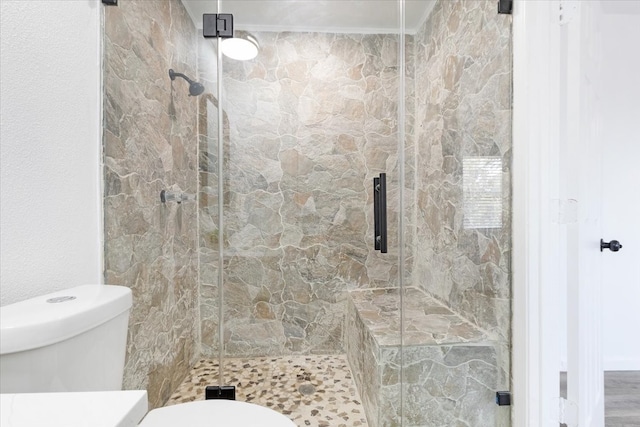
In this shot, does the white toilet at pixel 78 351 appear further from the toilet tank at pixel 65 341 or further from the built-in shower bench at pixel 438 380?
the built-in shower bench at pixel 438 380

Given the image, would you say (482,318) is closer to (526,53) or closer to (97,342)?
(526,53)

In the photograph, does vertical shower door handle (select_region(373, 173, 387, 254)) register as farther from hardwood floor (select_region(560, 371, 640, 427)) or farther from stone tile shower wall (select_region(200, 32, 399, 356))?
hardwood floor (select_region(560, 371, 640, 427))

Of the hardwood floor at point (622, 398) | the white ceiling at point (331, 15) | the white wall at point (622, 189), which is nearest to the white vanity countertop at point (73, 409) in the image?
the white ceiling at point (331, 15)

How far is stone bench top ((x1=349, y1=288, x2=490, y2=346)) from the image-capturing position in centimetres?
144

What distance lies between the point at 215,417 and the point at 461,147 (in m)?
1.56

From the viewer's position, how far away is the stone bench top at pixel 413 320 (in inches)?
56.8

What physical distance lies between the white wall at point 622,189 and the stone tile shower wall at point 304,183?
1414mm

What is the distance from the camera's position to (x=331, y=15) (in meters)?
2.06

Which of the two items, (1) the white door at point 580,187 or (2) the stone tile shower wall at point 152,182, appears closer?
(1) the white door at point 580,187

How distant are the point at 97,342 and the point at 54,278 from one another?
325 millimetres

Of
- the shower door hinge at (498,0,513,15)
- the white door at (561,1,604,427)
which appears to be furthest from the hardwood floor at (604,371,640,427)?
the shower door hinge at (498,0,513,15)

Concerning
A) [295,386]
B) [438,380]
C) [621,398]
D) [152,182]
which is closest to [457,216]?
[438,380]

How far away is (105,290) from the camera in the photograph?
0.95 metres

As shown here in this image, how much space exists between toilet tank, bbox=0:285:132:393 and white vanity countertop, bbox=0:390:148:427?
1.01 feet
